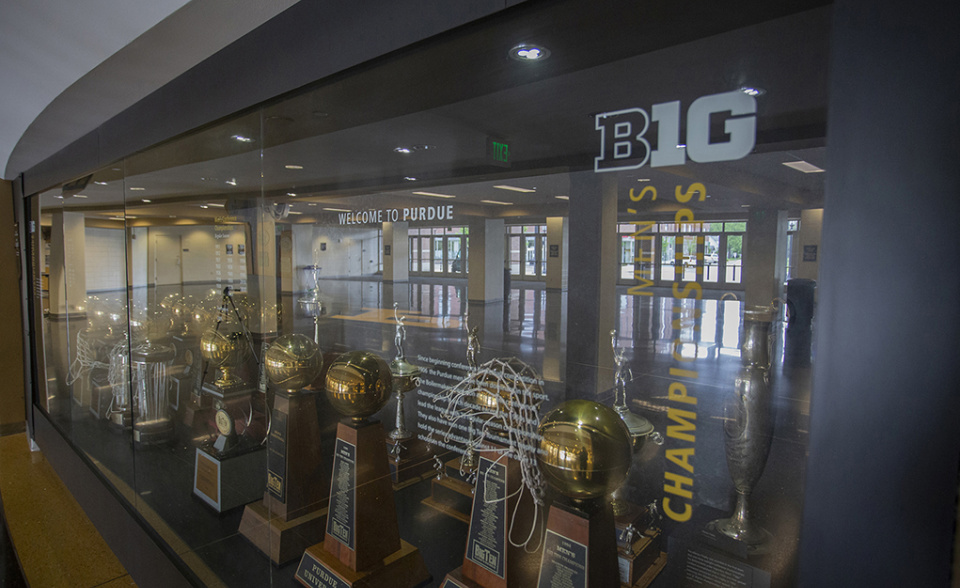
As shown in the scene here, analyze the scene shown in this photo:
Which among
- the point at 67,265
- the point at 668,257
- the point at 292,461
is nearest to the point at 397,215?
the point at 668,257

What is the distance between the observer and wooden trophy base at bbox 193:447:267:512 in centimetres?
257

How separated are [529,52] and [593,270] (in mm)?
521

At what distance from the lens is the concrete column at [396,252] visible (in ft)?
5.07

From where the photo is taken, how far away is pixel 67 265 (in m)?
4.35

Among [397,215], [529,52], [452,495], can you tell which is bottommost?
[452,495]

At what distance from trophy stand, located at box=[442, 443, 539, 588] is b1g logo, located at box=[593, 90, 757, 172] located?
853mm

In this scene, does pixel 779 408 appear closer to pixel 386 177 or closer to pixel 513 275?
pixel 513 275

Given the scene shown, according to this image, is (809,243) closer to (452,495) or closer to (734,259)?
(734,259)

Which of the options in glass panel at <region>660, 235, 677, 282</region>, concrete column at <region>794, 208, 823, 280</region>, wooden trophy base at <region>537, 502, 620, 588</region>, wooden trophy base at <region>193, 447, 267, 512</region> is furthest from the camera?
wooden trophy base at <region>193, 447, 267, 512</region>

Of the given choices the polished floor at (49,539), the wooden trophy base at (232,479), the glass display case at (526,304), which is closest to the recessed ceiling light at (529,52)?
the glass display case at (526,304)

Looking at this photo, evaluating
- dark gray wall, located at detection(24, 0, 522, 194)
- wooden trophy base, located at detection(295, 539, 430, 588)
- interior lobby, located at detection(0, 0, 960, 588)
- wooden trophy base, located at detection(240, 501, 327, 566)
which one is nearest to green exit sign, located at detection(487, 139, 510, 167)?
interior lobby, located at detection(0, 0, 960, 588)

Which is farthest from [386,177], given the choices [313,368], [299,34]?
[313,368]

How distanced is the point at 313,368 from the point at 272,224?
1.97ft

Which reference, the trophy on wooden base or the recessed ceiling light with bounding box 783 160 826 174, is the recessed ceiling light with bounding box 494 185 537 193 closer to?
the recessed ceiling light with bounding box 783 160 826 174
